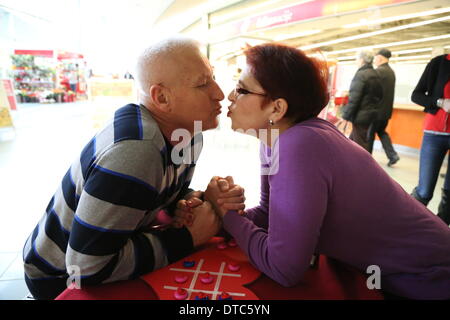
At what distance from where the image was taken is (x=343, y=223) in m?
0.89

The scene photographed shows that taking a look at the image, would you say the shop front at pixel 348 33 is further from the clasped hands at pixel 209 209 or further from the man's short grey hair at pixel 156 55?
the clasped hands at pixel 209 209

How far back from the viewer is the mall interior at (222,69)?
3.46m

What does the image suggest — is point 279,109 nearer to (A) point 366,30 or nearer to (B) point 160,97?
(B) point 160,97

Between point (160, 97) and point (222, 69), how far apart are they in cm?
615

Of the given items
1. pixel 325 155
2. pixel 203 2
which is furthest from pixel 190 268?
pixel 203 2

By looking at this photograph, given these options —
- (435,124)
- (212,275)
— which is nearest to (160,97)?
(212,275)

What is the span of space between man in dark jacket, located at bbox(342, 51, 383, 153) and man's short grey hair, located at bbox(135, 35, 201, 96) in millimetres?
4060

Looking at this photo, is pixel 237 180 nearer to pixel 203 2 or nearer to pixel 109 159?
pixel 109 159

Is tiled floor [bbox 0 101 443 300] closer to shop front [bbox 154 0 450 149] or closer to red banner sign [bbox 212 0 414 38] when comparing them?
shop front [bbox 154 0 450 149]

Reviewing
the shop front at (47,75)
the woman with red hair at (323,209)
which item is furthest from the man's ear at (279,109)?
the shop front at (47,75)

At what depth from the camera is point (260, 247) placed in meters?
0.90

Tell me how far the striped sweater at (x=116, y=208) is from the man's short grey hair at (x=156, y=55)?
0.11 metres

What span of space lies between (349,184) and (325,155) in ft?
0.37

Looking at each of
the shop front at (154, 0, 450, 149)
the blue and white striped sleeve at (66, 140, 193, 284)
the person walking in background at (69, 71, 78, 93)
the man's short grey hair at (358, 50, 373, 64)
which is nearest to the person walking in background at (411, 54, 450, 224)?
the shop front at (154, 0, 450, 149)
